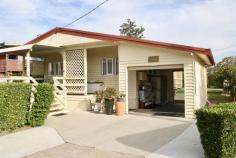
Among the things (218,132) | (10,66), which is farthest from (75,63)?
(218,132)

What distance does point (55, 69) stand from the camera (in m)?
18.8

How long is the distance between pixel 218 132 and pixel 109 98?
27.2 feet

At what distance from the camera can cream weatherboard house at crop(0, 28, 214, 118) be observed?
12502mm

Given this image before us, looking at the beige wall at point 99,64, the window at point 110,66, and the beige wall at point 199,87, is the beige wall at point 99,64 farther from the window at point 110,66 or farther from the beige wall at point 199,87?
the beige wall at point 199,87

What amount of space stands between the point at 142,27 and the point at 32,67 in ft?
155

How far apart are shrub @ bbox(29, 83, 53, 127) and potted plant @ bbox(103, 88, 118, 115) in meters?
3.56

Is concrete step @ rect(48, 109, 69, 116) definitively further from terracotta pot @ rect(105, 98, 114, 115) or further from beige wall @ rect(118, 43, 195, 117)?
beige wall @ rect(118, 43, 195, 117)

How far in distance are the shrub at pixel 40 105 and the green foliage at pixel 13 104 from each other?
29 cm

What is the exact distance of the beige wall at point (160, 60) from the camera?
12.3 m

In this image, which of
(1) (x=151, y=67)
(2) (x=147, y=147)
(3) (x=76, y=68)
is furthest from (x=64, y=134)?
(3) (x=76, y=68)

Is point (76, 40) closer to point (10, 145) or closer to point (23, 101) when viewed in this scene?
point (23, 101)

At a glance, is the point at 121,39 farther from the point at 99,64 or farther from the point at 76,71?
the point at 76,71

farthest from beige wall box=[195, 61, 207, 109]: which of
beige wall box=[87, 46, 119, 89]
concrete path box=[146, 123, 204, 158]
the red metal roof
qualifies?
beige wall box=[87, 46, 119, 89]

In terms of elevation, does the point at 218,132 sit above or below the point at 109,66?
below
